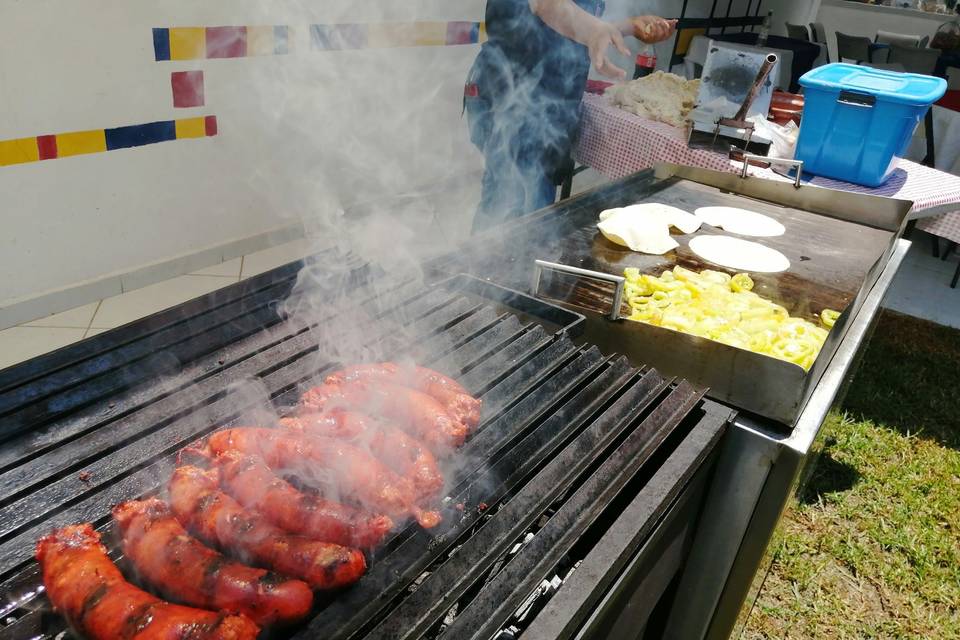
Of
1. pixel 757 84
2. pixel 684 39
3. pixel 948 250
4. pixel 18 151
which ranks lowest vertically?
pixel 948 250

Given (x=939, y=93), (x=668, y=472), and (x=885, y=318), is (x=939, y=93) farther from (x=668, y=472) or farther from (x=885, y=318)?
(x=668, y=472)

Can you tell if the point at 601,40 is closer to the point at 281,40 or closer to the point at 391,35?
the point at 391,35

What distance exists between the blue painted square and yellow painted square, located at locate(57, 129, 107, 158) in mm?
59

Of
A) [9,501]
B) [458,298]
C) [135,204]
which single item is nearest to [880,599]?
[458,298]

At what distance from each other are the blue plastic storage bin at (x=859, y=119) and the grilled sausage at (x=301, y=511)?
4287 millimetres

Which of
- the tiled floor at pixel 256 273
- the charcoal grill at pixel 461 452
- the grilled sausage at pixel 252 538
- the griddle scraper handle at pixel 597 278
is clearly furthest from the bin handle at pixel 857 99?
the grilled sausage at pixel 252 538

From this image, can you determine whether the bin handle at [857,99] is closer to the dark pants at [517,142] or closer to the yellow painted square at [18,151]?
the dark pants at [517,142]

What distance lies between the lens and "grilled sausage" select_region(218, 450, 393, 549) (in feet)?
5.43

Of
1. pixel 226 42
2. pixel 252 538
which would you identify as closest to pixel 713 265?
pixel 252 538

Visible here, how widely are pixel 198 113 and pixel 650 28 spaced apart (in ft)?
12.5

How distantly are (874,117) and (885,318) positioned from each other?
115 inches

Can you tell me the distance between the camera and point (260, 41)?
240 inches

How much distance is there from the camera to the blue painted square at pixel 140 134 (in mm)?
5383

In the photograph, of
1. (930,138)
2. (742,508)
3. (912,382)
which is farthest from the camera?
(930,138)
